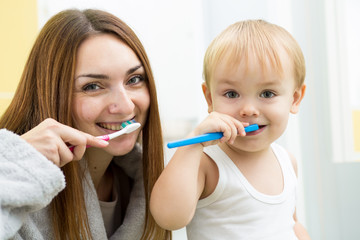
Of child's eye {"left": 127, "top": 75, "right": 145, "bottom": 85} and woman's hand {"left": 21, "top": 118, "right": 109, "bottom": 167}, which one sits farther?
child's eye {"left": 127, "top": 75, "right": 145, "bottom": 85}

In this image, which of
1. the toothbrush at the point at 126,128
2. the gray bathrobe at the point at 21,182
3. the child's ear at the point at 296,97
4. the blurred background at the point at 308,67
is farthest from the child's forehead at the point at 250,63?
the blurred background at the point at 308,67

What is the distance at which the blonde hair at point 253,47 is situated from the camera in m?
0.76

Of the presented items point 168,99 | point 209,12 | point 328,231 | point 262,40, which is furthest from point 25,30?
point 328,231

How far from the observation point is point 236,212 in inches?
30.8

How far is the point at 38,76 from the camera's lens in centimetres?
84

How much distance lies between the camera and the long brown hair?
0.82m

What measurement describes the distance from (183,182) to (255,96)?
22cm

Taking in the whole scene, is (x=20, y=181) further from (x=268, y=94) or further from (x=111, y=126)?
(x=268, y=94)

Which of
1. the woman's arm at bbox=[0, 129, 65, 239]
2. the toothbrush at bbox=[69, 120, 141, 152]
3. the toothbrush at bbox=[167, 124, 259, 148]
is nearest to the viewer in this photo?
the woman's arm at bbox=[0, 129, 65, 239]

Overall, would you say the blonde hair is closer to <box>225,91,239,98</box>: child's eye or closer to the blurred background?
<box>225,91,239,98</box>: child's eye

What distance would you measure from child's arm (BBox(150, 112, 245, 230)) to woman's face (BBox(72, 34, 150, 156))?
6.7 inches

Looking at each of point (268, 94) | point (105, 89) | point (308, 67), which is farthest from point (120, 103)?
point (308, 67)

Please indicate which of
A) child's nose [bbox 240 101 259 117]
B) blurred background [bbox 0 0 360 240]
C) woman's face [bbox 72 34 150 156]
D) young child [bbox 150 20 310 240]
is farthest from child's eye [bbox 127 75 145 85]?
blurred background [bbox 0 0 360 240]

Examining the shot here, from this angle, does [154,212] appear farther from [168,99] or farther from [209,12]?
[209,12]
